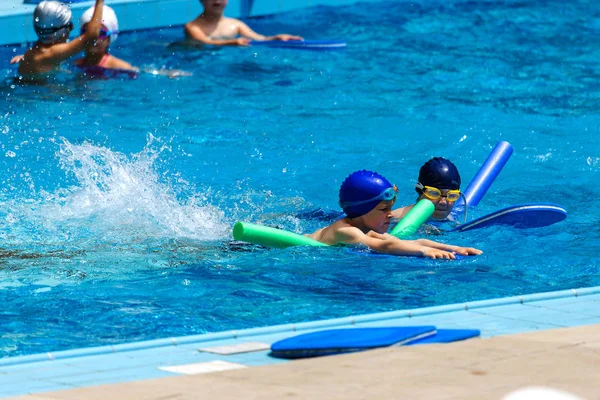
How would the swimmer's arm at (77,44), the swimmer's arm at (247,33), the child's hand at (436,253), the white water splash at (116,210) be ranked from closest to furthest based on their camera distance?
the child's hand at (436,253), the white water splash at (116,210), the swimmer's arm at (77,44), the swimmer's arm at (247,33)

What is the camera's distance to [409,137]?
9.28 metres

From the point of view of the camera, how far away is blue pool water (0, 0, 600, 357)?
5.36 meters

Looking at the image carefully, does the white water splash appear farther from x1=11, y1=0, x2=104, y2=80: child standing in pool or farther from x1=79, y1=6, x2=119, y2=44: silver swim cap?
x1=79, y1=6, x2=119, y2=44: silver swim cap

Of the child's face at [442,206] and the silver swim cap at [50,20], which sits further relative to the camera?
the silver swim cap at [50,20]

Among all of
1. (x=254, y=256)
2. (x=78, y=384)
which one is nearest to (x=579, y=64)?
(x=254, y=256)

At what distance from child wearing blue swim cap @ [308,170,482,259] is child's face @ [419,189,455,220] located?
0.58 meters

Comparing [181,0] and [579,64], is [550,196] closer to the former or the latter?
[579,64]

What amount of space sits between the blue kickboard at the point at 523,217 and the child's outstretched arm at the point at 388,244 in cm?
82

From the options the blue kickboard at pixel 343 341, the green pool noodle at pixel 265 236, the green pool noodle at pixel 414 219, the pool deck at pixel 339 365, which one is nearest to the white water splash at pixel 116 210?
the green pool noodle at pixel 265 236

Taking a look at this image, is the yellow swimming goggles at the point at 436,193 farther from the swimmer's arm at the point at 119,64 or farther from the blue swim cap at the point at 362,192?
the swimmer's arm at the point at 119,64

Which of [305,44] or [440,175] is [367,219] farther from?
[305,44]

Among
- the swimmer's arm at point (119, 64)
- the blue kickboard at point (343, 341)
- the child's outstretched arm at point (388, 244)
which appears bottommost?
the child's outstretched arm at point (388, 244)

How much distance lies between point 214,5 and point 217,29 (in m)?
0.32

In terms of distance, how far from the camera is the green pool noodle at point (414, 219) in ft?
20.6
